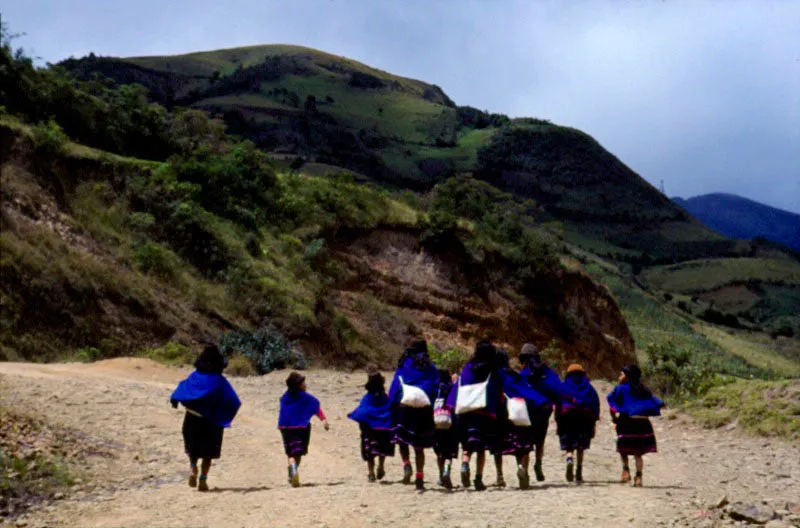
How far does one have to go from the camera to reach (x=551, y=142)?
457 feet

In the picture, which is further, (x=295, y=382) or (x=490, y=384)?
(x=295, y=382)

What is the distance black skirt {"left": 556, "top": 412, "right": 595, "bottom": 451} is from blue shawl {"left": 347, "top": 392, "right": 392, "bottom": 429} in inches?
84.1

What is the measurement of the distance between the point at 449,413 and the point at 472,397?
35cm

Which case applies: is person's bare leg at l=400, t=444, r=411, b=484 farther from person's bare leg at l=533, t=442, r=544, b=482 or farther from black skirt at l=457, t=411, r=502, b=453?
person's bare leg at l=533, t=442, r=544, b=482

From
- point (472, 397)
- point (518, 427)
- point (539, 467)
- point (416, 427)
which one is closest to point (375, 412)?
point (416, 427)

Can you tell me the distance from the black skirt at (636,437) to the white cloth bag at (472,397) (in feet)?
6.72

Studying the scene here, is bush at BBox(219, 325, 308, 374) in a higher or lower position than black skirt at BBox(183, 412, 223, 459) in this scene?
higher

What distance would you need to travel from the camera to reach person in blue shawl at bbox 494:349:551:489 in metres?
8.89

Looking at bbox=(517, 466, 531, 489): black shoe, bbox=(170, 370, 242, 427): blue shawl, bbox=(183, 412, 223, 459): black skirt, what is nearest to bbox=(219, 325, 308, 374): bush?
bbox=(170, 370, 242, 427): blue shawl

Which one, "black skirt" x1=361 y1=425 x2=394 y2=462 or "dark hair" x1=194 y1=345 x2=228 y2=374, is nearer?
"dark hair" x1=194 y1=345 x2=228 y2=374

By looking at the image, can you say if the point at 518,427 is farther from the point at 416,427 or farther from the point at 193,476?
the point at 193,476

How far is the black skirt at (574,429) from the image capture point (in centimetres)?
983

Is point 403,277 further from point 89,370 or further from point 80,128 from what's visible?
point 89,370

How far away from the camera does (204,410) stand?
8945 mm
